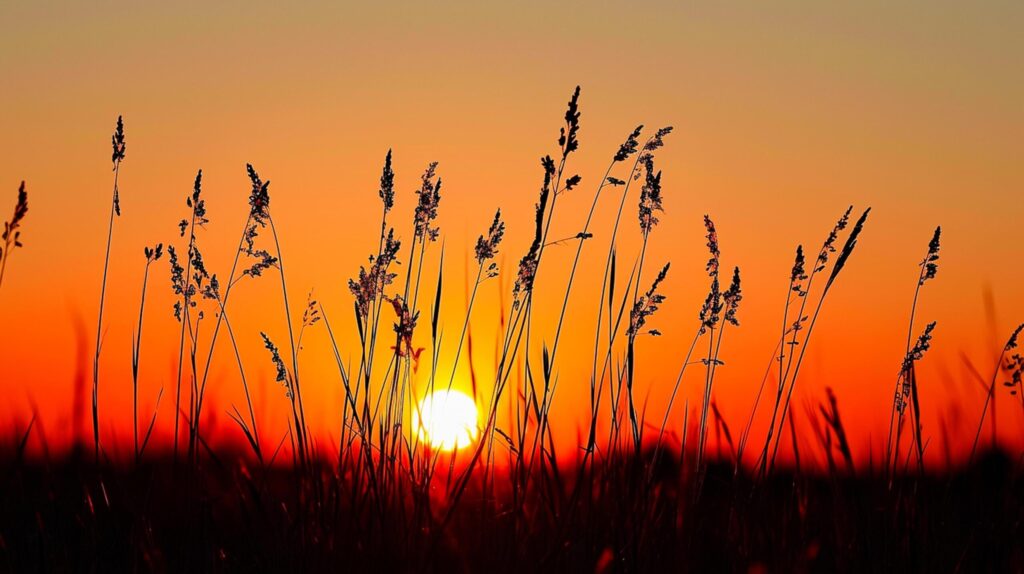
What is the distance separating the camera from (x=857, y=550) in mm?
2668

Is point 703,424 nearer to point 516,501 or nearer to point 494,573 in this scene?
point 516,501

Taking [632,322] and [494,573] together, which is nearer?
[494,573]

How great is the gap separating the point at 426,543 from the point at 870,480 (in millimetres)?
1232

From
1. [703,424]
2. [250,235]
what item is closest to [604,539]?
[703,424]

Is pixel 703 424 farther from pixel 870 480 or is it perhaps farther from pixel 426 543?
pixel 426 543

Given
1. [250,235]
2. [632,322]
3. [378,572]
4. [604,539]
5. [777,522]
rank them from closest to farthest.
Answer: [378,572] → [604,539] → [777,522] → [632,322] → [250,235]

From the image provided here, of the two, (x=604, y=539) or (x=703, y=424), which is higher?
(x=703, y=424)

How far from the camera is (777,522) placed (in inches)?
111

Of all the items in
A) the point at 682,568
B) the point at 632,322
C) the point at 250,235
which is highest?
the point at 250,235

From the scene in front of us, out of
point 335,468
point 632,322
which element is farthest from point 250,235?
point 632,322

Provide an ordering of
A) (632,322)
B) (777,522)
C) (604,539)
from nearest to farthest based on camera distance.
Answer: (604,539) < (777,522) < (632,322)

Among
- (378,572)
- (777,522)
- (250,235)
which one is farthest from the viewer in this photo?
(250,235)

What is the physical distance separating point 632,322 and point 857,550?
0.81 meters

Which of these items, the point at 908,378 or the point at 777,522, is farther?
the point at 908,378
